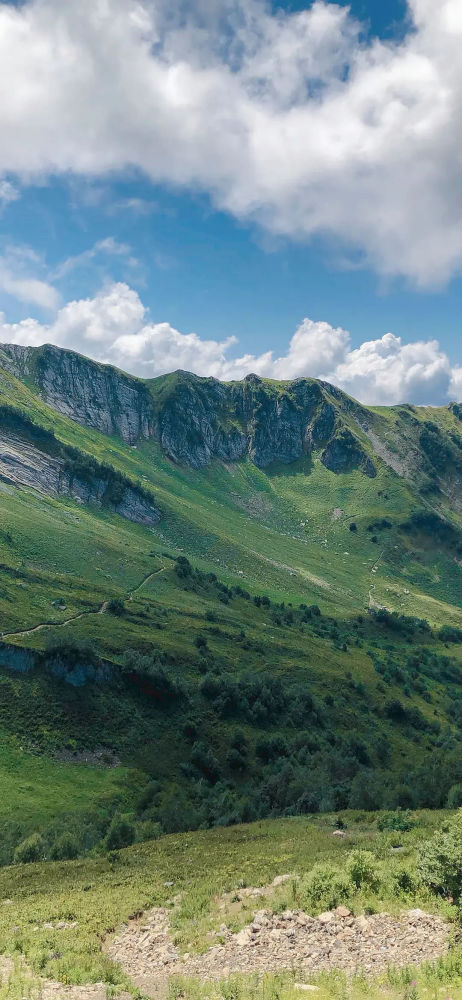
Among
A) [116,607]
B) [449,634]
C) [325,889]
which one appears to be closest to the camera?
[325,889]

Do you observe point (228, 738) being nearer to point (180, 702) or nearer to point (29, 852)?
point (180, 702)

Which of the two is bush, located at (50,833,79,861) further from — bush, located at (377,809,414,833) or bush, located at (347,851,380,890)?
bush, located at (347,851,380,890)

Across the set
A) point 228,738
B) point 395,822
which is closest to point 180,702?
point 228,738

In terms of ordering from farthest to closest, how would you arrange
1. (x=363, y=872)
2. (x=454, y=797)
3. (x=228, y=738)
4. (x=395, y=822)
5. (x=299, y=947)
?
(x=228, y=738), (x=454, y=797), (x=395, y=822), (x=363, y=872), (x=299, y=947)

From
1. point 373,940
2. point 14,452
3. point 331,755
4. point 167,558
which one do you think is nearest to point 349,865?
point 373,940

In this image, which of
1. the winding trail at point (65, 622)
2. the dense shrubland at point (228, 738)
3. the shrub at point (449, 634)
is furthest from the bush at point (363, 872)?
the shrub at point (449, 634)

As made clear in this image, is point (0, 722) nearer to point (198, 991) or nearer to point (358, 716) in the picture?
point (198, 991)

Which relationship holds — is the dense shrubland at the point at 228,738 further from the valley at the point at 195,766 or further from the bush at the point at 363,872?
the bush at the point at 363,872

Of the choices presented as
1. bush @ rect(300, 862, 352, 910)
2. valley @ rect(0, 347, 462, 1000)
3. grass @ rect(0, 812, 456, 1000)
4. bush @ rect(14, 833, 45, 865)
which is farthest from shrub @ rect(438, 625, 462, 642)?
bush @ rect(300, 862, 352, 910)
